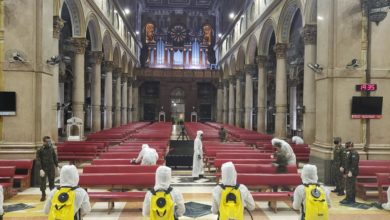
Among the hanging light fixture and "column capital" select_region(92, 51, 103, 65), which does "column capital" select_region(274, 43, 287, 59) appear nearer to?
the hanging light fixture

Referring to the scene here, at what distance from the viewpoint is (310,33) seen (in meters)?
14.5

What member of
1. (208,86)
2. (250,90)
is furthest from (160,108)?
(250,90)

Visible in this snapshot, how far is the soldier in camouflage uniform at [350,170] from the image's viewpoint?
8211 millimetres

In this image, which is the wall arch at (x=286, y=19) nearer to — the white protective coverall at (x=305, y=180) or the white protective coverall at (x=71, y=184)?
the white protective coverall at (x=305, y=180)

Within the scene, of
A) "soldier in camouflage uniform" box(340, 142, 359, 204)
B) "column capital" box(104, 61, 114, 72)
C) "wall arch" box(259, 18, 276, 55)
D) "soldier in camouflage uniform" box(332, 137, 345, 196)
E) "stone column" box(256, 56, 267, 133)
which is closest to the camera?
"soldier in camouflage uniform" box(340, 142, 359, 204)

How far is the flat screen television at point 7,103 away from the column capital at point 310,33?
11.2m

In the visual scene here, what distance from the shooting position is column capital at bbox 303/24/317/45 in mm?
14383

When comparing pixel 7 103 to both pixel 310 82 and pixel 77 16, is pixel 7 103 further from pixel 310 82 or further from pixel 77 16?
pixel 310 82

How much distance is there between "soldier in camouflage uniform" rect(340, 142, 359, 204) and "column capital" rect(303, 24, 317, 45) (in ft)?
24.1

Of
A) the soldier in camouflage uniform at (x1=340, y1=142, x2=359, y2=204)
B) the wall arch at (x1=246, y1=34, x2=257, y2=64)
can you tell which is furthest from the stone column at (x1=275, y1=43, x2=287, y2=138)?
the soldier in camouflage uniform at (x1=340, y1=142, x2=359, y2=204)

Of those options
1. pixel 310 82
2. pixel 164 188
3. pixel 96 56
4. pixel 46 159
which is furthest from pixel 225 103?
pixel 164 188

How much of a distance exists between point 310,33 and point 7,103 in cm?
1150

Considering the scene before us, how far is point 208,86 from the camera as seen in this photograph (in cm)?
4847

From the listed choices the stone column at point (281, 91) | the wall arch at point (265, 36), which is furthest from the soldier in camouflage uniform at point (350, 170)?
the wall arch at point (265, 36)
